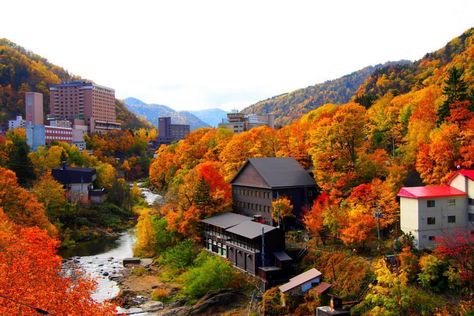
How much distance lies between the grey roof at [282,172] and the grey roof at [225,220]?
3530 millimetres

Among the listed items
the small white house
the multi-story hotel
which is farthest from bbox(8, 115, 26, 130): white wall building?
the small white house

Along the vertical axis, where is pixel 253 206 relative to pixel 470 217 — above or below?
below

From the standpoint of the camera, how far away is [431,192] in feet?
87.6

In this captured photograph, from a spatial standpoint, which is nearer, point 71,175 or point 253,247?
point 253,247

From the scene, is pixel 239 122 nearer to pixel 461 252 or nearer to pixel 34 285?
pixel 461 252

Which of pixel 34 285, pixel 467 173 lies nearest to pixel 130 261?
pixel 34 285

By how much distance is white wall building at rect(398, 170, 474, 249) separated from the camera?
2609 cm

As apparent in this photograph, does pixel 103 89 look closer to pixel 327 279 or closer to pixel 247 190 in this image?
pixel 247 190

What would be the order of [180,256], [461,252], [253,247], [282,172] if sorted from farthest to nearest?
[282,172]
[180,256]
[253,247]
[461,252]

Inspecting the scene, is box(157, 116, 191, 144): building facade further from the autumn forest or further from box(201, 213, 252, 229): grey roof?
box(201, 213, 252, 229): grey roof

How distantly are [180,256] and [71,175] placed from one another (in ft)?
90.4

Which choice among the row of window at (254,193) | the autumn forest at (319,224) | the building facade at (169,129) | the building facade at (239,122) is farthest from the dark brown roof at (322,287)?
the building facade at (169,129)

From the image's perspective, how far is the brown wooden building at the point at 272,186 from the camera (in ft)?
123

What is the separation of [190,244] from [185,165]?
919 inches
